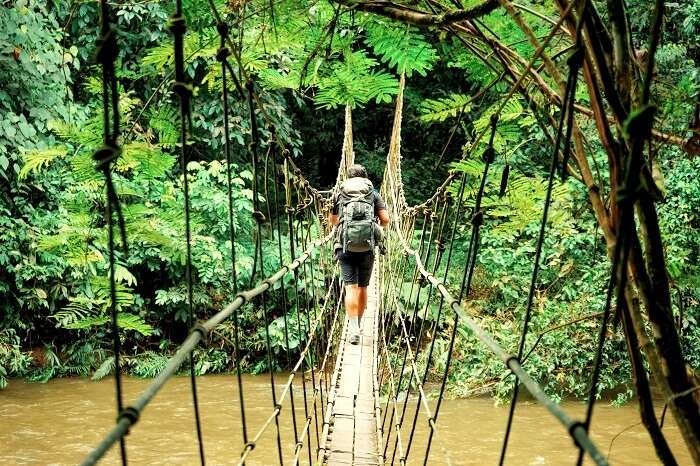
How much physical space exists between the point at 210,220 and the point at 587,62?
4.32m

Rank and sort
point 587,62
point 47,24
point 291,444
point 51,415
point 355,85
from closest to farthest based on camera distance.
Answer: point 587,62
point 355,85
point 47,24
point 291,444
point 51,415

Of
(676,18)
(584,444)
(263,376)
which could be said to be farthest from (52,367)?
(676,18)

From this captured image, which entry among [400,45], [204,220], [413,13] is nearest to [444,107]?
[400,45]

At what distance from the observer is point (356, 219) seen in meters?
2.46

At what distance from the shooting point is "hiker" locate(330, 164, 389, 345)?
246cm

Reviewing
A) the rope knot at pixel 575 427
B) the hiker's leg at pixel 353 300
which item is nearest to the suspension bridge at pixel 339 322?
the rope knot at pixel 575 427

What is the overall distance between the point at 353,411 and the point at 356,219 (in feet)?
2.91

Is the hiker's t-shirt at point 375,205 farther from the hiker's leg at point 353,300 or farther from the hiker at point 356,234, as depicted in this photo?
the hiker's leg at point 353,300

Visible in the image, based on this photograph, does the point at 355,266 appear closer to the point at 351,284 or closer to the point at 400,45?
the point at 351,284

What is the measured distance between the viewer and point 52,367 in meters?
4.32

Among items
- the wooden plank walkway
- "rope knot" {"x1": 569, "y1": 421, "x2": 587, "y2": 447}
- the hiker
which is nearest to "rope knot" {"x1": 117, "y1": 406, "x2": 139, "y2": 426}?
"rope knot" {"x1": 569, "y1": 421, "x2": 587, "y2": 447}

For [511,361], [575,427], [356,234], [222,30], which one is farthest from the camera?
[356,234]

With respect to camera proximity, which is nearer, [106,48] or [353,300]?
[106,48]

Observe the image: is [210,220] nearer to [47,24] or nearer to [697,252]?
[47,24]
